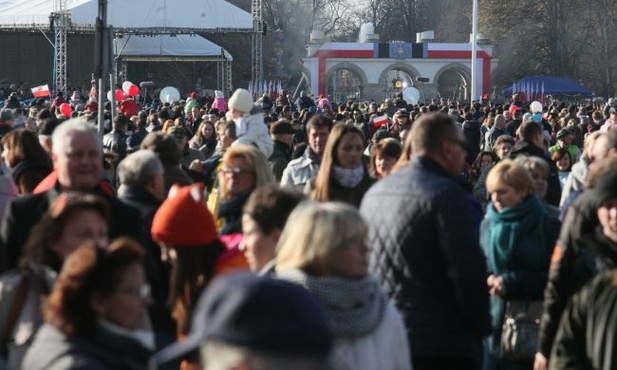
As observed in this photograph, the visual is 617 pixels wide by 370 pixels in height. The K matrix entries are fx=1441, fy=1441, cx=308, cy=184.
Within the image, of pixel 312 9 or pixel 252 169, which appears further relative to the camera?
pixel 312 9

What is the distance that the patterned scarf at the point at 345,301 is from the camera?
14.5ft

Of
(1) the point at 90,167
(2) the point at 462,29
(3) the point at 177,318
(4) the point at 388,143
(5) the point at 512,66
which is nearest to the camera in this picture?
(3) the point at 177,318

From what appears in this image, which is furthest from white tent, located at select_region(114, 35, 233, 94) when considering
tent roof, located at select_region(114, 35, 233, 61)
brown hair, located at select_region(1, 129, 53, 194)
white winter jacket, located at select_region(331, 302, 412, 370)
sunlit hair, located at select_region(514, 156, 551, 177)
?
white winter jacket, located at select_region(331, 302, 412, 370)

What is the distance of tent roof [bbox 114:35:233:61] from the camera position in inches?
1994

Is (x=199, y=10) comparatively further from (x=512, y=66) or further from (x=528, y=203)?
(x=512, y=66)

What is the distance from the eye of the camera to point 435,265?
5.85 meters

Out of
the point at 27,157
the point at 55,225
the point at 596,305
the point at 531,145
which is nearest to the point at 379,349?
the point at 596,305

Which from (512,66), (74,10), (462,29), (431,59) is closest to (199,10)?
(74,10)

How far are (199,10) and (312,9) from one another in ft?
184

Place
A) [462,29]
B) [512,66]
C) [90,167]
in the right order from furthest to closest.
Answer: [462,29] → [512,66] → [90,167]

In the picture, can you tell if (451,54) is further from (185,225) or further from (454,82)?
(185,225)

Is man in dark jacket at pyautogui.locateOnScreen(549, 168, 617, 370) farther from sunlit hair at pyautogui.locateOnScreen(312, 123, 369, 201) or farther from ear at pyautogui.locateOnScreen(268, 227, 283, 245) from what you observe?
sunlit hair at pyautogui.locateOnScreen(312, 123, 369, 201)

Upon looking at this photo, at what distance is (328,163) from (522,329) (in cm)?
149

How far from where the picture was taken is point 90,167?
6445 mm
